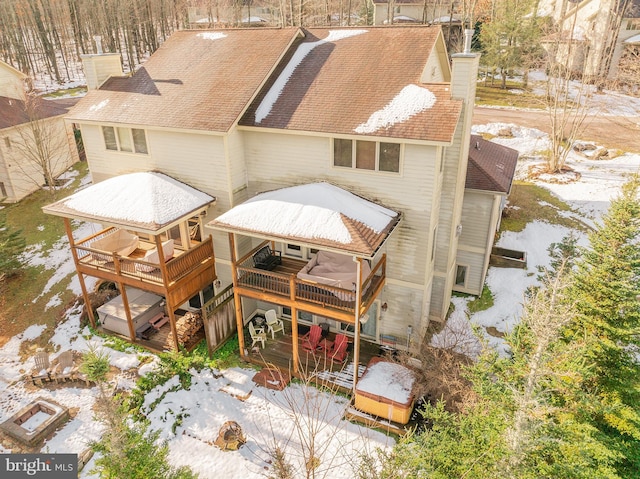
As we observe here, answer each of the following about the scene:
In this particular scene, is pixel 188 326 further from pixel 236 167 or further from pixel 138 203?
pixel 236 167

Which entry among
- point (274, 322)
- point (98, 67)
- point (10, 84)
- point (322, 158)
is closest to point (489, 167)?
point (322, 158)

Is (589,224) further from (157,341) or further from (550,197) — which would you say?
(157,341)

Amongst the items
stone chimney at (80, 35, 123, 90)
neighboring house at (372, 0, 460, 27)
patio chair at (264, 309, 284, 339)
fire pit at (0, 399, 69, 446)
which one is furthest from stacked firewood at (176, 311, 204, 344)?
neighboring house at (372, 0, 460, 27)

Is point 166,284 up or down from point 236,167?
down

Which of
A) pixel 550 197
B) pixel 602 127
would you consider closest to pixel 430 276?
pixel 550 197

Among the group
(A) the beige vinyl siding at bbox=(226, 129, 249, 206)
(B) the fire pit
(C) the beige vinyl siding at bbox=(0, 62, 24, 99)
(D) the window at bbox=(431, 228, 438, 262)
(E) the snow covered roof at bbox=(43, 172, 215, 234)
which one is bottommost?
(B) the fire pit

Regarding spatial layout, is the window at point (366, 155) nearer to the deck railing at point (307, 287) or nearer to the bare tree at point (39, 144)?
the deck railing at point (307, 287)

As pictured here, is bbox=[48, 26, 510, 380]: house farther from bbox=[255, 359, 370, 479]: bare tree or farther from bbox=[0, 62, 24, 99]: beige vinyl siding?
bbox=[0, 62, 24, 99]: beige vinyl siding
